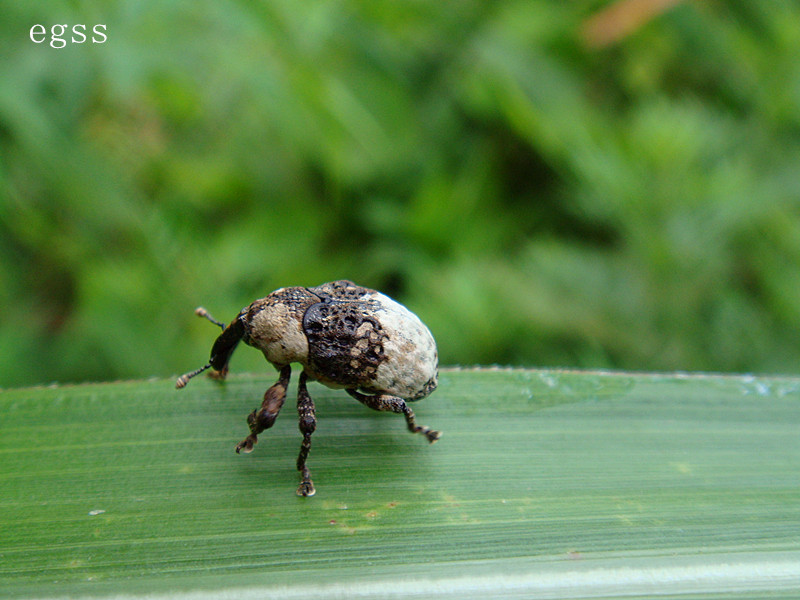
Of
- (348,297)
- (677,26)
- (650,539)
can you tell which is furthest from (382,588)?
(677,26)

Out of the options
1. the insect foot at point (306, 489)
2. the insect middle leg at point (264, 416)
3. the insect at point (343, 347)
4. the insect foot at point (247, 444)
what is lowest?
the insect foot at point (306, 489)

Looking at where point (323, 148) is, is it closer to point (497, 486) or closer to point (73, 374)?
point (73, 374)

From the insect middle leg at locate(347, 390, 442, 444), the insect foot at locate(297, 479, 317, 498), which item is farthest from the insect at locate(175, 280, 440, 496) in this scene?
the insect foot at locate(297, 479, 317, 498)

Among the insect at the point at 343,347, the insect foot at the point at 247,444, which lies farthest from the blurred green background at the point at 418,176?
the insect foot at the point at 247,444

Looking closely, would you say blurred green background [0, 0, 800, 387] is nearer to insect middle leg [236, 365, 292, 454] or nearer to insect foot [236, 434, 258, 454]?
insect middle leg [236, 365, 292, 454]

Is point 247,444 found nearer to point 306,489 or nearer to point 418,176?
point 306,489

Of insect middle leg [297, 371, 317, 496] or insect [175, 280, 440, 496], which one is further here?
insect [175, 280, 440, 496]

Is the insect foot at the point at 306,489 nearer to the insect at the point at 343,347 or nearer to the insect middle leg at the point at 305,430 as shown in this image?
the insect middle leg at the point at 305,430
